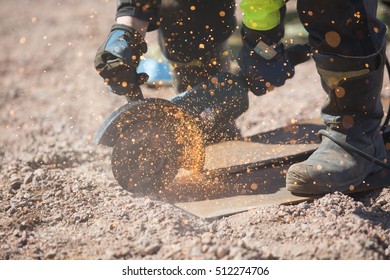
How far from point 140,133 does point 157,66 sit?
1323mm

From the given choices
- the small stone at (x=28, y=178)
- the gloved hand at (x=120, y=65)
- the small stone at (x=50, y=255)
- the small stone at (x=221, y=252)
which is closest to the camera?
the small stone at (x=221, y=252)

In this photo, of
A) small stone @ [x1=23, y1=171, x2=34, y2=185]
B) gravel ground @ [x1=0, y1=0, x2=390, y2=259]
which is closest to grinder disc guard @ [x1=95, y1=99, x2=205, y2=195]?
gravel ground @ [x1=0, y1=0, x2=390, y2=259]

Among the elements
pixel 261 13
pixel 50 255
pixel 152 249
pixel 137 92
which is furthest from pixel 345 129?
pixel 50 255

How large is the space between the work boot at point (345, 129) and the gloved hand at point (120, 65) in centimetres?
60

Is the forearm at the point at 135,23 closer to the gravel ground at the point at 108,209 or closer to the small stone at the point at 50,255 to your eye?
the gravel ground at the point at 108,209

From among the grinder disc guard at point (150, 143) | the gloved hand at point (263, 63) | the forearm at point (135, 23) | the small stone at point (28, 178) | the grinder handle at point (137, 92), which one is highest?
the forearm at point (135, 23)

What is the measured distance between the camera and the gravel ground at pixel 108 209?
1571 mm

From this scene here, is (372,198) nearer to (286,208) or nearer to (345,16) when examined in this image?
(286,208)

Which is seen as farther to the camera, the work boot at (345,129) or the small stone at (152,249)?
the work boot at (345,129)

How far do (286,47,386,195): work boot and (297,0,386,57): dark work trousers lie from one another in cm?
3

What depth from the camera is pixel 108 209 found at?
190 centimetres

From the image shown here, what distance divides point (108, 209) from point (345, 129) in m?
0.82

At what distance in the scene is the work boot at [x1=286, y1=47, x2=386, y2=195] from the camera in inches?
75.4

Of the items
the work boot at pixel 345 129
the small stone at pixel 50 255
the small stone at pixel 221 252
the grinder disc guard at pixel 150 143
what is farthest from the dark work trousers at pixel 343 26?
the small stone at pixel 50 255
